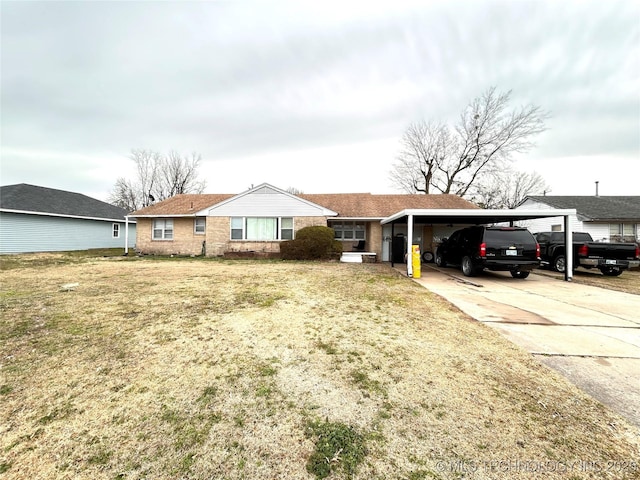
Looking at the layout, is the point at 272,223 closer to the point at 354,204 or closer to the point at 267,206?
the point at 267,206

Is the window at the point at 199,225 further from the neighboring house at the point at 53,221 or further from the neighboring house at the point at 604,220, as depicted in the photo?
the neighboring house at the point at 604,220


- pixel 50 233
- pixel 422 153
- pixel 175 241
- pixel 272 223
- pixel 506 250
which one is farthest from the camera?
Answer: pixel 422 153

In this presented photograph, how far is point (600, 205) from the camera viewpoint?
750 inches

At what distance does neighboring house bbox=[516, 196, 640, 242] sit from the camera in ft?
56.0

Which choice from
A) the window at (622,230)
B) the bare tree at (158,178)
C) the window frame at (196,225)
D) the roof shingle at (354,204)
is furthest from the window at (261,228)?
the bare tree at (158,178)

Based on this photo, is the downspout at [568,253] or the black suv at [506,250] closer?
the black suv at [506,250]

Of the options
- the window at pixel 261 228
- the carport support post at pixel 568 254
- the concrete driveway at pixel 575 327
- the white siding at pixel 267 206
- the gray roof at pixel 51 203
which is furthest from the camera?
the gray roof at pixel 51 203

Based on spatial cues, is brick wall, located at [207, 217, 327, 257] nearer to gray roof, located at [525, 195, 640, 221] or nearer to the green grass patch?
the green grass patch

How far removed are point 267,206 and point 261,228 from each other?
1.40 meters

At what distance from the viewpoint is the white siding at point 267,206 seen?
15766 mm

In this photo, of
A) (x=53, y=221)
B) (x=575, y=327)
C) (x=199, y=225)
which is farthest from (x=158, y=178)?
(x=575, y=327)

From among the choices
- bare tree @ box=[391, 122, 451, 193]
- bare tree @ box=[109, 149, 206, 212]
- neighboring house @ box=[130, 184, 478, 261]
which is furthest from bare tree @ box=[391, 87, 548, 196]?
bare tree @ box=[109, 149, 206, 212]

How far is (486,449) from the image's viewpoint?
1745 mm

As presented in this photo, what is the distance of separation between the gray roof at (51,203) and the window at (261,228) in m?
13.5
